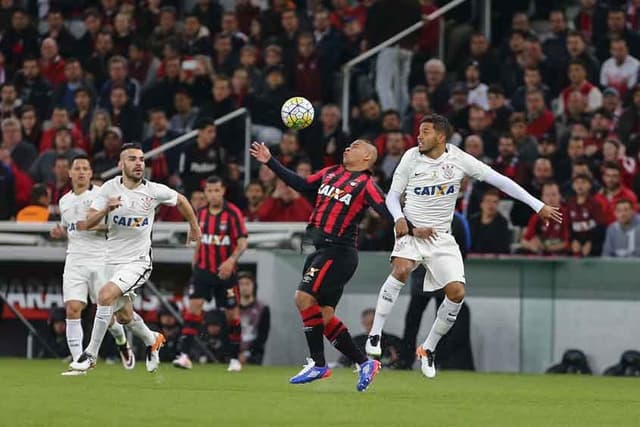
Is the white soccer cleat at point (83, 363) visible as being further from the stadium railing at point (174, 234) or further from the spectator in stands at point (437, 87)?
the spectator in stands at point (437, 87)

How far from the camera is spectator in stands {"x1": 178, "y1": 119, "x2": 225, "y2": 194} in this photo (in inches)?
763

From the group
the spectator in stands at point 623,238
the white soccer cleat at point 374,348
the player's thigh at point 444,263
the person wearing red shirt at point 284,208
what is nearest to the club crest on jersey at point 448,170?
the player's thigh at point 444,263

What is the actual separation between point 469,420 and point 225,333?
8.13m

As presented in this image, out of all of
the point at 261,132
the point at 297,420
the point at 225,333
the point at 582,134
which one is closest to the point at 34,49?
the point at 261,132

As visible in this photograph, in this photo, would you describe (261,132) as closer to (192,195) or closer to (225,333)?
(192,195)

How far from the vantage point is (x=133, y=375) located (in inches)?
563

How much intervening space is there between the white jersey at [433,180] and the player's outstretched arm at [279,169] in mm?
1095

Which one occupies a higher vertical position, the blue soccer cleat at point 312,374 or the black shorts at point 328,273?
the black shorts at point 328,273

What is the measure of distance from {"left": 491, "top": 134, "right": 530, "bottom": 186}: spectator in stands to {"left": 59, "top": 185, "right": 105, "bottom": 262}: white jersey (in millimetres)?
5712

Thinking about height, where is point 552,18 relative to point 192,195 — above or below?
above

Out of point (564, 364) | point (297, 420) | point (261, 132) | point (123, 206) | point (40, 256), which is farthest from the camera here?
point (261, 132)

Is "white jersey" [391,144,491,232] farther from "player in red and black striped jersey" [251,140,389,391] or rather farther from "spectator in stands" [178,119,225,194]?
"spectator in stands" [178,119,225,194]

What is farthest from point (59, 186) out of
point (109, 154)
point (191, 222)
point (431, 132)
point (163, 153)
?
point (431, 132)

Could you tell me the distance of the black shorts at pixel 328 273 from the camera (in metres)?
12.3
